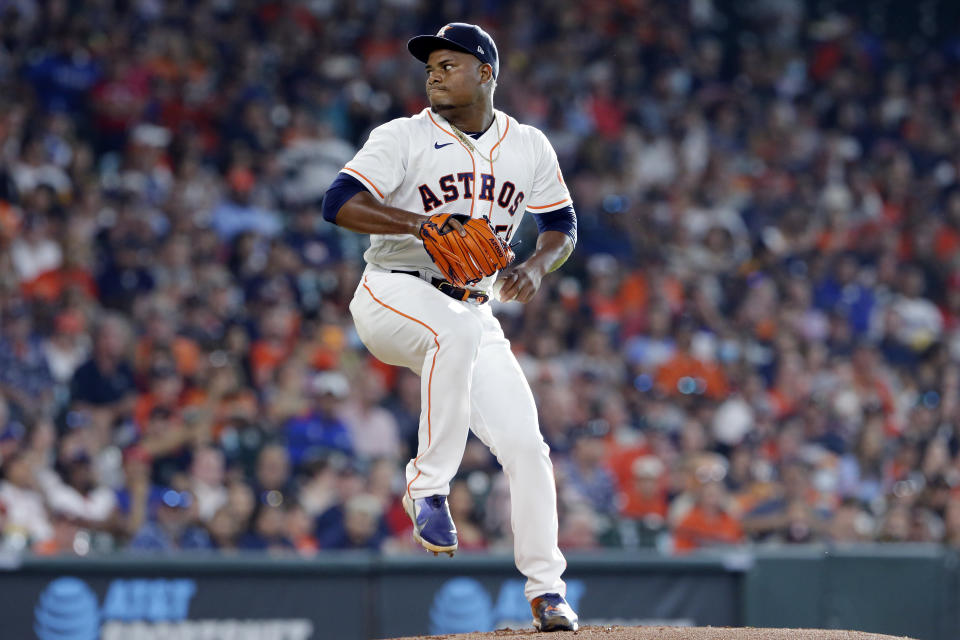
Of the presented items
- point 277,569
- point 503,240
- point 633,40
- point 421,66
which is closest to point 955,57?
point 633,40

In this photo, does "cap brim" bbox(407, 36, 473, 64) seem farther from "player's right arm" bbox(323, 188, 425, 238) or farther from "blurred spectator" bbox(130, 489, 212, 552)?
"blurred spectator" bbox(130, 489, 212, 552)

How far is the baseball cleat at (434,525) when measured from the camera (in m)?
3.71

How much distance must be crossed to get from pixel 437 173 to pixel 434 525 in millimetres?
1067

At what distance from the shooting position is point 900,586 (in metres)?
7.21

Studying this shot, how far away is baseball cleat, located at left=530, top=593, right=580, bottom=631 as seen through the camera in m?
3.94

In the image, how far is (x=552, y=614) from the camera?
3.94m

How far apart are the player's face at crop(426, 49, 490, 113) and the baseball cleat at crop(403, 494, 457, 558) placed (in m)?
1.22

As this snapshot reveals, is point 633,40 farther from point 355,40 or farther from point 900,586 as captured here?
point 900,586

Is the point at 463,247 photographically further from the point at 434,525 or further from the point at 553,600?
the point at 553,600

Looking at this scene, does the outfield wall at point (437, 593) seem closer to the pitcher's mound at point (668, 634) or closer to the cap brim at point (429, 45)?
the pitcher's mound at point (668, 634)

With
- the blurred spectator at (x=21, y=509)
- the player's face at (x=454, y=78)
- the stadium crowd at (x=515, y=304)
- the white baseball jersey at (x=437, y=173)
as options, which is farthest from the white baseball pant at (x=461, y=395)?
the blurred spectator at (x=21, y=509)

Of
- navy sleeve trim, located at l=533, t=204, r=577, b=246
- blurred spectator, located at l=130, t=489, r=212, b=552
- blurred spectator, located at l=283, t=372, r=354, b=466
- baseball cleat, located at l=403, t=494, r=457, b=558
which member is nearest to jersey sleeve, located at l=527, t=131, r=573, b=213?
navy sleeve trim, located at l=533, t=204, r=577, b=246

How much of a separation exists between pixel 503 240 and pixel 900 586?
4350 millimetres

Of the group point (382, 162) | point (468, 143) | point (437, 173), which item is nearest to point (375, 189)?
point (382, 162)
